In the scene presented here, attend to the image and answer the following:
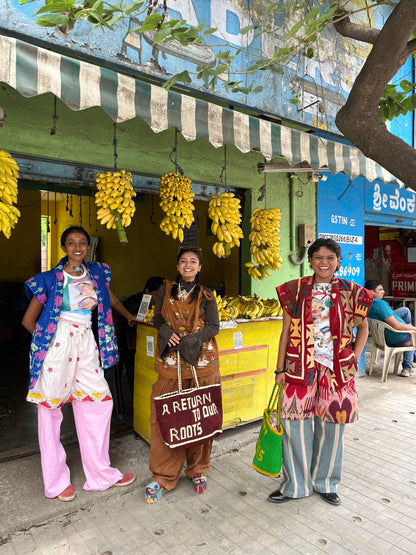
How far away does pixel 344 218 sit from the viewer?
641 cm

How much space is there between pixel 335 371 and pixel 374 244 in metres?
10.1

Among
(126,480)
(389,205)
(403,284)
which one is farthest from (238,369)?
(403,284)

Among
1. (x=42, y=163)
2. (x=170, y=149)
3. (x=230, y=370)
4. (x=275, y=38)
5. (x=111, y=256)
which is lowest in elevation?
(x=230, y=370)

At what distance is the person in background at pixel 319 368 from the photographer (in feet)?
9.67

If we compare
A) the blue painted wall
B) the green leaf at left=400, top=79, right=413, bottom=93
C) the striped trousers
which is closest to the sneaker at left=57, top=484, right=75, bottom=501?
the striped trousers

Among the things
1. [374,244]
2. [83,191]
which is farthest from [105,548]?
[374,244]

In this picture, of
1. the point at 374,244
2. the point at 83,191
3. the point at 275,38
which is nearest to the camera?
the point at 275,38

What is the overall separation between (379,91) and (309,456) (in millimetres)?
2615

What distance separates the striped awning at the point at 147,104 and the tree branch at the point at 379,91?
3.74 feet

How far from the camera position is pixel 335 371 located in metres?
2.96

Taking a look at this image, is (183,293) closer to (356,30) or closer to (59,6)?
(59,6)

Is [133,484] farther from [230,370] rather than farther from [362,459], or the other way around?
[362,459]

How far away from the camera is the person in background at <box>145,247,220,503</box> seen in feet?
10.2

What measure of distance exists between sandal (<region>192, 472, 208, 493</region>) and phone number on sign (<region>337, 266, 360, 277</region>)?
4.06 m
